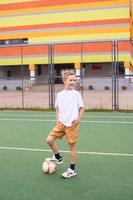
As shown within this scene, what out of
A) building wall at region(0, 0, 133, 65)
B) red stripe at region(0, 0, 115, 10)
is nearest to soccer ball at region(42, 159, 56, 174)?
building wall at region(0, 0, 133, 65)

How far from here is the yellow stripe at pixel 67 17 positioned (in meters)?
49.2

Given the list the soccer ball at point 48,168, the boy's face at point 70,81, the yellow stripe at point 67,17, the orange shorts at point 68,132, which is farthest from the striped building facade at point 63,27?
the boy's face at point 70,81

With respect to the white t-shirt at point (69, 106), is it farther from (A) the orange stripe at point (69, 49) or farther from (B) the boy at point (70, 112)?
(A) the orange stripe at point (69, 49)

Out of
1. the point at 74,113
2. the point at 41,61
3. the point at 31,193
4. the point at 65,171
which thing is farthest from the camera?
the point at 41,61

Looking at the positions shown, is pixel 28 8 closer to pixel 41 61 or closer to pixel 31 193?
pixel 41 61

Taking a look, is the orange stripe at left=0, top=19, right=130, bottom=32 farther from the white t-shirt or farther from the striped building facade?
the white t-shirt

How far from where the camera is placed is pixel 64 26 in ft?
171

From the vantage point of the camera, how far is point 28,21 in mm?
53906

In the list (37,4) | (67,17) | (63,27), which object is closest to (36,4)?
(37,4)

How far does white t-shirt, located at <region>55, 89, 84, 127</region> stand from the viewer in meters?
6.55

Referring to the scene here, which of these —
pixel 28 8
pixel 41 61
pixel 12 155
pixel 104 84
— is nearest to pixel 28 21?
pixel 28 8

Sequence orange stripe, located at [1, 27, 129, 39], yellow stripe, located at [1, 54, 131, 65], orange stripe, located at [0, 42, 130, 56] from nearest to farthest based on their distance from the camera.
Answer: orange stripe, located at [0, 42, 130, 56], yellow stripe, located at [1, 54, 131, 65], orange stripe, located at [1, 27, 129, 39]

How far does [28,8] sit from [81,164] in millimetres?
47804

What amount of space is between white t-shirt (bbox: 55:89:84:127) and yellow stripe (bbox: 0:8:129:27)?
43.6 m
